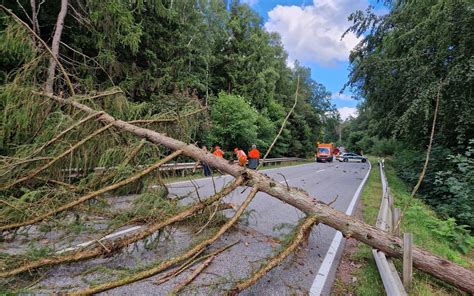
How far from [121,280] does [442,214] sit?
9681 mm

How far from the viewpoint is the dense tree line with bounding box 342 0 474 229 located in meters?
8.48

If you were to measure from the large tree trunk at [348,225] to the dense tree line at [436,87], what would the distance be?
4.46 metres

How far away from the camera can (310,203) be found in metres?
4.10

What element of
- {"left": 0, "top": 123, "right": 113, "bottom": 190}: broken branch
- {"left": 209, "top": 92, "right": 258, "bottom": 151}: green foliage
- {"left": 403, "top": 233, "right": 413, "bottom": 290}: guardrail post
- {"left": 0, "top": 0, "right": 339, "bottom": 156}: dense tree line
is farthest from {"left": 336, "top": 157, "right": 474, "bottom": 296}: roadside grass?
{"left": 209, "top": 92, "right": 258, "bottom": 151}: green foliage

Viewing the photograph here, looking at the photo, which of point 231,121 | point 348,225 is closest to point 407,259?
point 348,225

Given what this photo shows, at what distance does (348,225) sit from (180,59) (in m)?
14.3

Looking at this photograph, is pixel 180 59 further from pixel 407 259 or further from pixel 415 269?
pixel 407 259

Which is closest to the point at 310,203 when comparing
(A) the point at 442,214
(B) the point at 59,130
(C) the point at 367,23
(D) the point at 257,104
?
(B) the point at 59,130

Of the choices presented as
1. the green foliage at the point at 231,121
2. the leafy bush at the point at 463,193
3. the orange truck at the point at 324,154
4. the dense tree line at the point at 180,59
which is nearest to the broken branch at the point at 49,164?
the dense tree line at the point at 180,59

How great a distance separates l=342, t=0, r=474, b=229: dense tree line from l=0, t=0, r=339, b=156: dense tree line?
703 cm

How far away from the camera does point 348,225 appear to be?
12.8ft

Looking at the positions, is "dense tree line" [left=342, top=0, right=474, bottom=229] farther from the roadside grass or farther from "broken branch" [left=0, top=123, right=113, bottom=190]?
"broken branch" [left=0, top=123, right=113, bottom=190]

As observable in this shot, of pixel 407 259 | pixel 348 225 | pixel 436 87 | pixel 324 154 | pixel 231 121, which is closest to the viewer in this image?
pixel 407 259

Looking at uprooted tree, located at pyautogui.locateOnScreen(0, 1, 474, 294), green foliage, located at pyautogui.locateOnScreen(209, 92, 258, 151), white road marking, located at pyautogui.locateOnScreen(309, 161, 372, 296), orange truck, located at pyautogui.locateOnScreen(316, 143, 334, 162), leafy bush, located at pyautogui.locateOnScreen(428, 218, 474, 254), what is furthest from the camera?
orange truck, located at pyautogui.locateOnScreen(316, 143, 334, 162)
